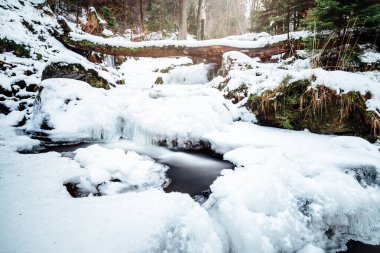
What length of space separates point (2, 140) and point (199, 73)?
6.27 meters

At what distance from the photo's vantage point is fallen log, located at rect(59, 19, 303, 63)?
23.6 feet

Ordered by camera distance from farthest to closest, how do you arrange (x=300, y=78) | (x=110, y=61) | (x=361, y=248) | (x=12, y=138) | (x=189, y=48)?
(x=110, y=61)
(x=189, y=48)
(x=12, y=138)
(x=300, y=78)
(x=361, y=248)

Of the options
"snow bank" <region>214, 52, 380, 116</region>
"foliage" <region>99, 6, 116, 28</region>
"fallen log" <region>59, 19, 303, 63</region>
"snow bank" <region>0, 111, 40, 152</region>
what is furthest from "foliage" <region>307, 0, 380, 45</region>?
"foliage" <region>99, 6, 116, 28</region>

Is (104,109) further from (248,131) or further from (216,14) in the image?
A: (216,14)

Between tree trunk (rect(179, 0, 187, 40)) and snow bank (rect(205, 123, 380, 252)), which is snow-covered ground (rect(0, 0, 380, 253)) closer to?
snow bank (rect(205, 123, 380, 252))

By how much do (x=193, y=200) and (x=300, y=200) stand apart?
980 millimetres

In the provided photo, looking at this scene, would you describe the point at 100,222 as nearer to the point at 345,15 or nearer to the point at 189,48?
the point at 345,15

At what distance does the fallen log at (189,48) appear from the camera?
283 inches

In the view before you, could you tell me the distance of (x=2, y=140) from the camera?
161 inches

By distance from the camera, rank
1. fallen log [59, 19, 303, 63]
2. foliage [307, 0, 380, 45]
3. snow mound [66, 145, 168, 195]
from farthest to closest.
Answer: fallen log [59, 19, 303, 63]
foliage [307, 0, 380, 45]
snow mound [66, 145, 168, 195]

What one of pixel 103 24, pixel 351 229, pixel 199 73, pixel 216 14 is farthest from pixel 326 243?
pixel 216 14

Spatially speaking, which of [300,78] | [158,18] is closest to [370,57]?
[300,78]

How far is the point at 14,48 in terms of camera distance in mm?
8109

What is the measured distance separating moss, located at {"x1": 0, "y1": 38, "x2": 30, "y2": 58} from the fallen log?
6.06ft
